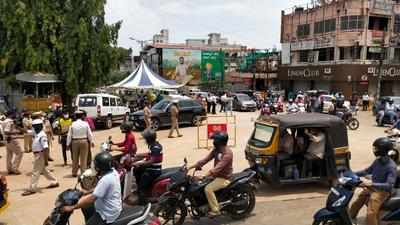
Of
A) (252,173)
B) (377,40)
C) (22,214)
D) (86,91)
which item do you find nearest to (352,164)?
(252,173)

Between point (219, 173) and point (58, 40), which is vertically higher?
point (58, 40)

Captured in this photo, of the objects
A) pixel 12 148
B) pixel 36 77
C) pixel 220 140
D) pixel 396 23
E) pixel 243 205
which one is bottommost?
pixel 243 205

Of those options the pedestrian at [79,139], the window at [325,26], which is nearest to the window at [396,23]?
the window at [325,26]

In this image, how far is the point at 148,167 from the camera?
24.0 ft

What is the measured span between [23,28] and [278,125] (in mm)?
18042

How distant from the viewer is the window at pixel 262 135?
9.00 m

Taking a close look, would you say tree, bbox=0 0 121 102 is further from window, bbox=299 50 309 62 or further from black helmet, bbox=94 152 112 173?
window, bbox=299 50 309 62

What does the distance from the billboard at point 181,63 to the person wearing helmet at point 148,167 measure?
57.7 meters

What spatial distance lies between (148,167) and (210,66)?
189 ft

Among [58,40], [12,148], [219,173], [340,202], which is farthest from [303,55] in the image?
[340,202]

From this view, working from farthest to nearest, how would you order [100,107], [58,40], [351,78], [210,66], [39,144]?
[210,66] < [351,78] < [58,40] < [100,107] < [39,144]

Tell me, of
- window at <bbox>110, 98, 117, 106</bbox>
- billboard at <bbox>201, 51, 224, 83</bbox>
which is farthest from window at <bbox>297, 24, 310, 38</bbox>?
window at <bbox>110, 98, 117, 106</bbox>

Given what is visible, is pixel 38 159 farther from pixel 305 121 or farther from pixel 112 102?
pixel 112 102

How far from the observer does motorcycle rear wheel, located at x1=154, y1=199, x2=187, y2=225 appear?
6749mm
